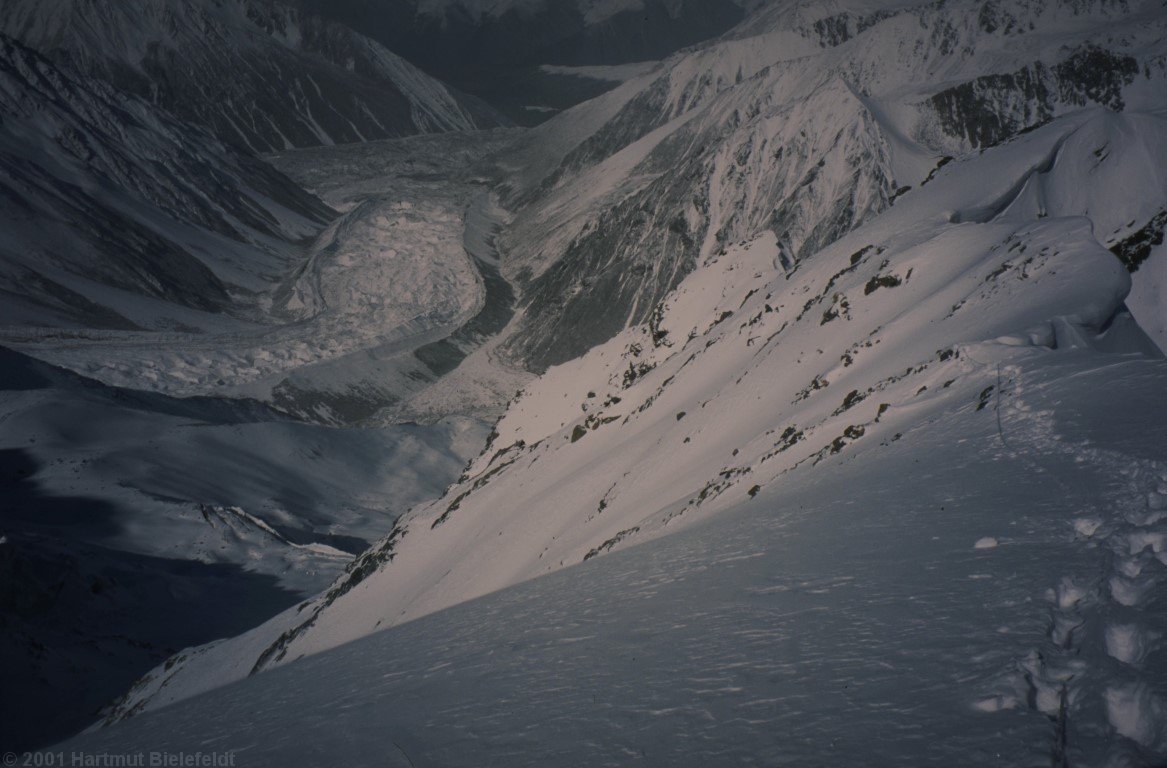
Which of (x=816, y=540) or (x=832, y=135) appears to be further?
(x=832, y=135)

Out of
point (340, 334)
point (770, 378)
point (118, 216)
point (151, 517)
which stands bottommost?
point (770, 378)

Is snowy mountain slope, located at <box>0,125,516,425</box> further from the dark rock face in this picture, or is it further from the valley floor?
the dark rock face

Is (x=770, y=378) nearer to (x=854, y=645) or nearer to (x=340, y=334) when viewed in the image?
(x=854, y=645)

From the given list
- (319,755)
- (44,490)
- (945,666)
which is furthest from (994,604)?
(44,490)

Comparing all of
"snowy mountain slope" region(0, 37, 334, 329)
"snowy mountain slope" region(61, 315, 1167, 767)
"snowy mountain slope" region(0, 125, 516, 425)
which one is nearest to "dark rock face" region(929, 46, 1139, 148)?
"snowy mountain slope" region(0, 125, 516, 425)

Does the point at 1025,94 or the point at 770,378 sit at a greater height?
the point at 770,378

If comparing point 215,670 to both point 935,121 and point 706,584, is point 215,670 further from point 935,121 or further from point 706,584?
point 935,121

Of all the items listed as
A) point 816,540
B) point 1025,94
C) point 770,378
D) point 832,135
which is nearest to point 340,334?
point 832,135
